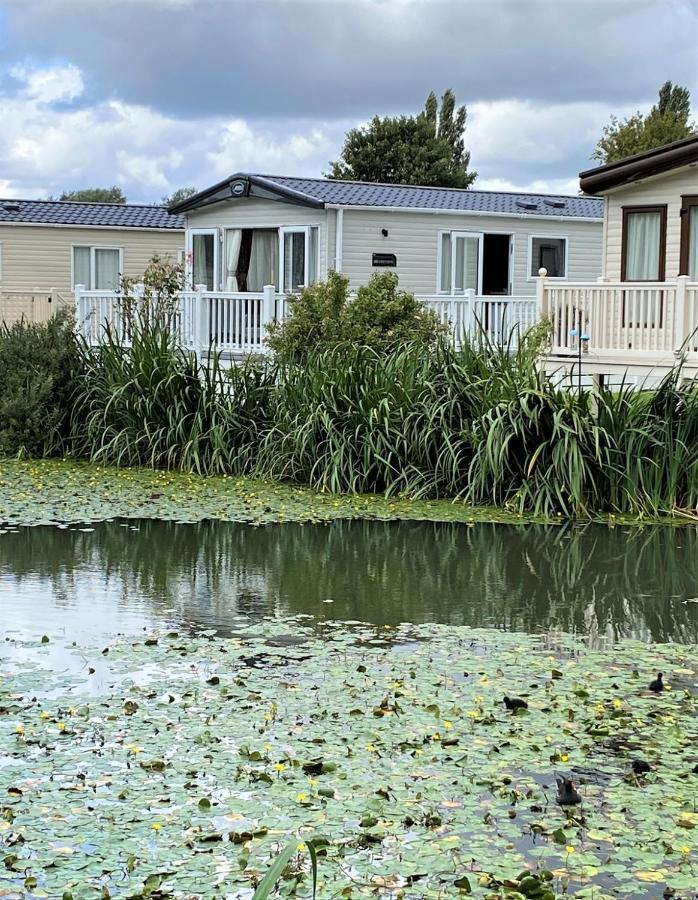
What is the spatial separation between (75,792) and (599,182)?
17899mm

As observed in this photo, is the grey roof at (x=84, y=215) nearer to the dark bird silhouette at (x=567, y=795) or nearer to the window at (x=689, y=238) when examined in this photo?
the window at (x=689, y=238)

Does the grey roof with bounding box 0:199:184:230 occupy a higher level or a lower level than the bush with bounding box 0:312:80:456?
higher

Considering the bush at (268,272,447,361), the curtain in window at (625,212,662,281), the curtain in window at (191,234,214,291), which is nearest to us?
the bush at (268,272,447,361)

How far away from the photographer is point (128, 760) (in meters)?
6.33

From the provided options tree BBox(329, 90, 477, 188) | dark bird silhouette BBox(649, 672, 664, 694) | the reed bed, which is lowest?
dark bird silhouette BBox(649, 672, 664, 694)

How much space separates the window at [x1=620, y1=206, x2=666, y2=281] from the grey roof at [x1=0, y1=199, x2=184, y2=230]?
16002 millimetres

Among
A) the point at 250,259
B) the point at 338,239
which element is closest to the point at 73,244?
the point at 250,259

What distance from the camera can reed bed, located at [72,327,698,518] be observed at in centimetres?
1391

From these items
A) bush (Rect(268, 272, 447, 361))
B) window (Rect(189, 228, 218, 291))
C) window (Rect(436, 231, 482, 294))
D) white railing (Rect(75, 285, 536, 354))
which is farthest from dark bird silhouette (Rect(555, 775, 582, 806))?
window (Rect(189, 228, 218, 291))

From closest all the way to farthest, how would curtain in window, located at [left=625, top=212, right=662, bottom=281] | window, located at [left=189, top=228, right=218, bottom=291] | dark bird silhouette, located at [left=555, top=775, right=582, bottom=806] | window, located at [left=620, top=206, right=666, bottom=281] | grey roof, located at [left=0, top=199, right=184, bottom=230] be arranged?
dark bird silhouette, located at [left=555, top=775, right=582, bottom=806] < window, located at [left=620, top=206, right=666, bottom=281] < curtain in window, located at [left=625, top=212, right=662, bottom=281] < window, located at [left=189, top=228, right=218, bottom=291] < grey roof, located at [left=0, top=199, right=184, bottom=230]

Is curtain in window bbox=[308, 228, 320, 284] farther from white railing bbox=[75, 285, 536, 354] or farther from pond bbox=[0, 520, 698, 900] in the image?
pond bbox=[0, 520, 698, 900]

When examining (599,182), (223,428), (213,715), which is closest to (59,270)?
(599,182)

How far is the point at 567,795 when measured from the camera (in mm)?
5812

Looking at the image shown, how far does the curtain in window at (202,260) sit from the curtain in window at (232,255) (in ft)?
2.54
